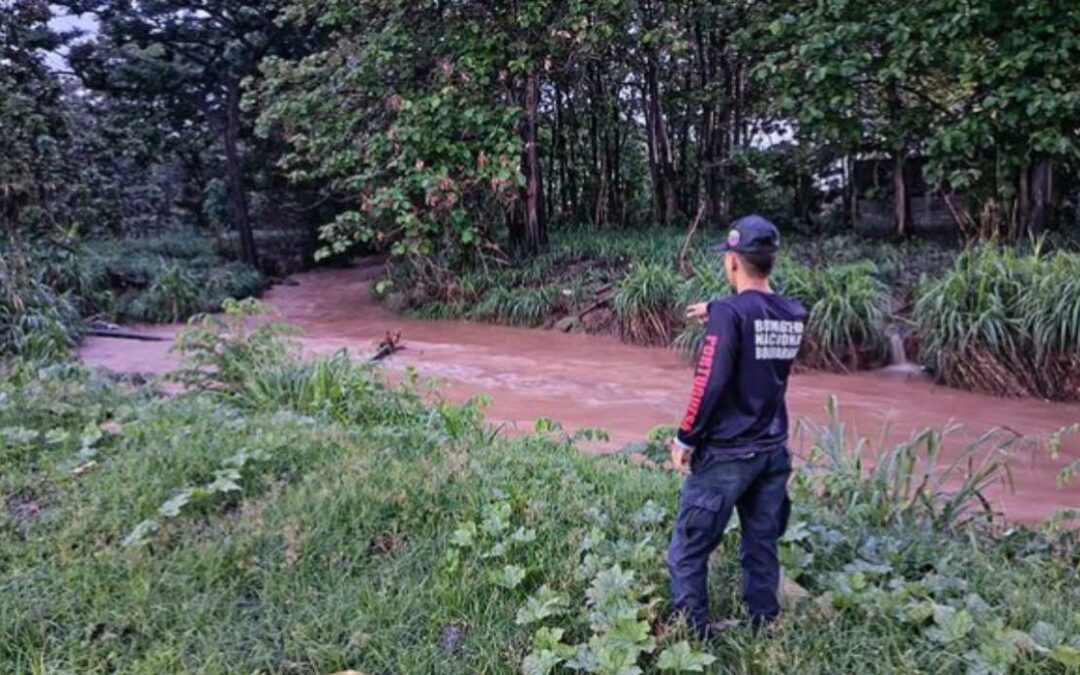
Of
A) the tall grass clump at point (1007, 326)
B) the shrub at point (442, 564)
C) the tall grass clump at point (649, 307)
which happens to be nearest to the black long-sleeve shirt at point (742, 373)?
the shrub at point (442, 564)

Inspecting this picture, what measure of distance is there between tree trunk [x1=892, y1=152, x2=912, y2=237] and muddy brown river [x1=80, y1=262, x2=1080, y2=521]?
15.8 feet

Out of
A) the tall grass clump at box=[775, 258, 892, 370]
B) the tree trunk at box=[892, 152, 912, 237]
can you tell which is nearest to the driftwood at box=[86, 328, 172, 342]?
the tall grass clump at box=[775, 258, 892, 370]

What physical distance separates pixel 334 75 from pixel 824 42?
6358 millimetres

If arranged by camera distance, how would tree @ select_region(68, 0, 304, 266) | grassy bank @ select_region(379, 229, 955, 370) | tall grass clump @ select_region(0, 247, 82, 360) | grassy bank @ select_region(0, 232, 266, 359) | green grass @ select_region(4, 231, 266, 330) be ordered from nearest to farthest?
tall grass clump @ select_region(0, 247, 82, 360)
grassy bank @ select_region(379, 229, 955, 370)
grassy bank @ select_region(0, 232, 266, 359)
green grass @ select_region(4, 231, 266, 330)
tree @ select_region(68, 0, 304, 266)

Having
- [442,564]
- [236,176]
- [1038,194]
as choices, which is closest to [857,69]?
[1038,194]

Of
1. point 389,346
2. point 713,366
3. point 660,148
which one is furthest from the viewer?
point 660,148

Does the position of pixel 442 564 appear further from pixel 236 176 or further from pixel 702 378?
pixel 236 176

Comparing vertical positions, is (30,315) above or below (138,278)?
below

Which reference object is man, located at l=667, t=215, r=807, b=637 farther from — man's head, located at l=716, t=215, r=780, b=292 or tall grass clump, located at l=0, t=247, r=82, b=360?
tall grass clump, located at l=0, t=247, r=82, b=360

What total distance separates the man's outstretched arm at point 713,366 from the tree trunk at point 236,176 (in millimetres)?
14617

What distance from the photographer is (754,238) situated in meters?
2.36

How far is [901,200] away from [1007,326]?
203 inches

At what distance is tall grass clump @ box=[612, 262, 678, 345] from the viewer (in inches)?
360

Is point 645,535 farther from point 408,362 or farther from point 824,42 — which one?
point 824,42
